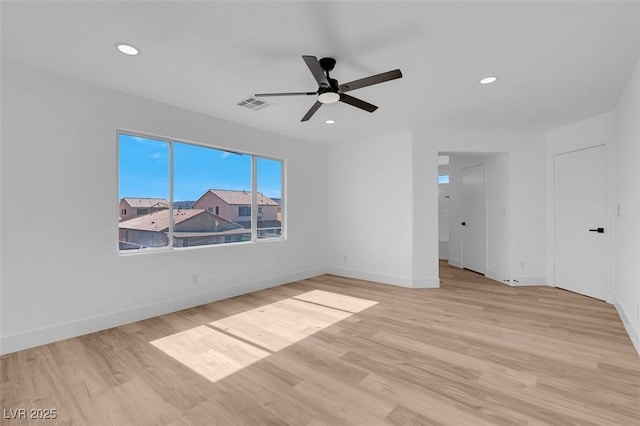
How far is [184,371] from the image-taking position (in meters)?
2.30

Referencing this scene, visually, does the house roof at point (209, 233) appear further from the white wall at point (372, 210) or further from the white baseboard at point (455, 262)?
the white baseboard at point (455, 262)

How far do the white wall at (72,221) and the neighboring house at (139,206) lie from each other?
17 centimetres

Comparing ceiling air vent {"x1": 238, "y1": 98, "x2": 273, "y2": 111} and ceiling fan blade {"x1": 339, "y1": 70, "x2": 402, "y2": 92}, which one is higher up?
ceiling air vent {"x1": 238, "y1": 98, "x2": 273, "y2": 111}

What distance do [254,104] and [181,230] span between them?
1958 millimetres

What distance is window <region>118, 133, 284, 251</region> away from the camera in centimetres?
349

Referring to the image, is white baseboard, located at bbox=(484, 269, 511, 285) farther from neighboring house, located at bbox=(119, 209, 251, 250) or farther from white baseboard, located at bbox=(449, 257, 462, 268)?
neighboring house, located at bbox=(119, 209, 251, 250)

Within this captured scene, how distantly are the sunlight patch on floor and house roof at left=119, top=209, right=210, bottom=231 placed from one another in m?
1.41

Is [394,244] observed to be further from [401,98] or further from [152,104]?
[152,104]

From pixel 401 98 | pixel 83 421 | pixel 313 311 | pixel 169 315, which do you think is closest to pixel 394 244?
pixel 313 311

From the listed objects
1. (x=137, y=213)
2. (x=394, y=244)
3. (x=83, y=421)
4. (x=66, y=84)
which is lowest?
(x=83, y=421)

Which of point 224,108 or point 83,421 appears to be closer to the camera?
point 83,421

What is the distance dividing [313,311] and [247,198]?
7.07ft

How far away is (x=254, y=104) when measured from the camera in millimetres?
3658

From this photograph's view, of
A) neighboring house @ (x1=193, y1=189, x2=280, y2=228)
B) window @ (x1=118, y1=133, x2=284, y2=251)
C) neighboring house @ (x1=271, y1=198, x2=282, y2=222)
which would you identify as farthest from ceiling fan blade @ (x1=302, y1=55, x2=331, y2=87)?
neighboring house @ (x1=271, y1=198, x2=282, y2=222)
